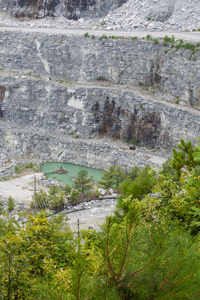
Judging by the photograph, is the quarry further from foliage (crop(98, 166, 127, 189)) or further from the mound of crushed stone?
foliage (crop(98, 166, 127, 189))

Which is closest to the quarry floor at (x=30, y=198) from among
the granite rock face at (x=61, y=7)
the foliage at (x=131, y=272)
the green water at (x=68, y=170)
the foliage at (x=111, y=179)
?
the green water at (x=68, y=170)

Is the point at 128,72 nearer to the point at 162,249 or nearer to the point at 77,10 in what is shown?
the point at 77,10

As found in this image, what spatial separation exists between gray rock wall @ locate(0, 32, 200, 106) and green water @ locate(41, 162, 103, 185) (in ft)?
35.6

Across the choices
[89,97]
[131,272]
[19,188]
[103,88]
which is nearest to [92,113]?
[89,97]

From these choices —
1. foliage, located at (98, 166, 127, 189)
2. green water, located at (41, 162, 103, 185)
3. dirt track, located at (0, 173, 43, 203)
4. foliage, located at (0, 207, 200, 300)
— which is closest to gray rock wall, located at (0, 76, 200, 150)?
green water, located at (41, 162, 103, 185)

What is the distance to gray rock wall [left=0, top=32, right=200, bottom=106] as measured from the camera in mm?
29672

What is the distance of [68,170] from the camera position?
32.6 meters

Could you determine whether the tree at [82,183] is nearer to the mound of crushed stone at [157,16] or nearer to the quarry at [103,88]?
the quarry at [103,88]

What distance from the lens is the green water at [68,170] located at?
99.4 ft

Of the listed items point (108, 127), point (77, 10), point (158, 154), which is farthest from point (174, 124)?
point (77, 10)

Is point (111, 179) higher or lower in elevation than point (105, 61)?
lower

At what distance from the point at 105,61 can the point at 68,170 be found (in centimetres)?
1385

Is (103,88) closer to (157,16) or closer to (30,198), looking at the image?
(157,16)

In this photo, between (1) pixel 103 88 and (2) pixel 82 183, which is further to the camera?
(1) pixel 103 88
